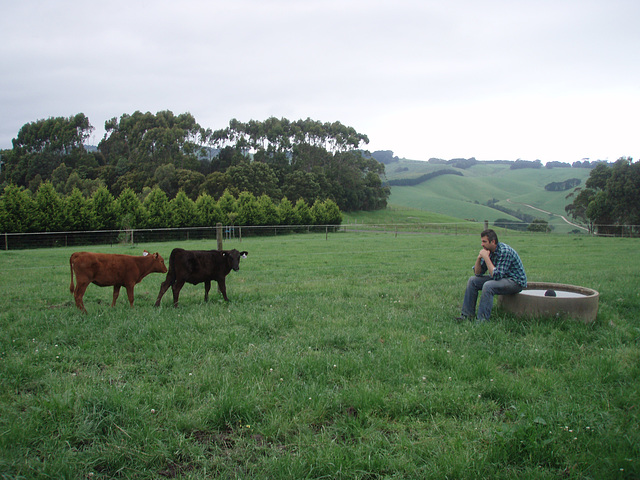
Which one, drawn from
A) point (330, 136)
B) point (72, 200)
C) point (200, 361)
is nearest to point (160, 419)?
point (200, 361)

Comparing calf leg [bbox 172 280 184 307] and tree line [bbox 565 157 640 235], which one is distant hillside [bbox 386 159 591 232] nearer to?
tree line [bbox 565 157 640 235]

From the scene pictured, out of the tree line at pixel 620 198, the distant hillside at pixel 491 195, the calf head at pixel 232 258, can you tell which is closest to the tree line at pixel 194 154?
the distant hillside at pixel 491 195

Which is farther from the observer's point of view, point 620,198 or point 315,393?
point 620,198

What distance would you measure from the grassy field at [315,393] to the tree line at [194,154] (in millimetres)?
65955

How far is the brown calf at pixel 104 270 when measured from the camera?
20.8 ft

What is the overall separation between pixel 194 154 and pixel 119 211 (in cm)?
5089

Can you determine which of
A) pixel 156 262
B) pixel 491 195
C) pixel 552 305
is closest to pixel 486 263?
pixel 552 305

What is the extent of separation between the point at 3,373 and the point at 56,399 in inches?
44.4

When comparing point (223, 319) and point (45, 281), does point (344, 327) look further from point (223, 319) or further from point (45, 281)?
point (45, 281)

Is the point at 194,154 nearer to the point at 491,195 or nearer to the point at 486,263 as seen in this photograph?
the point at 486,263

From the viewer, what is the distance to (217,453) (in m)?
2.83

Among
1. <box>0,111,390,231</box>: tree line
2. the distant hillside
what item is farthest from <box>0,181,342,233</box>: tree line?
the distant hillside

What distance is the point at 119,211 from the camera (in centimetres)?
3550

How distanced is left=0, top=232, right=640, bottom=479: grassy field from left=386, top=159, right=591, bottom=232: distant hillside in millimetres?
87235
